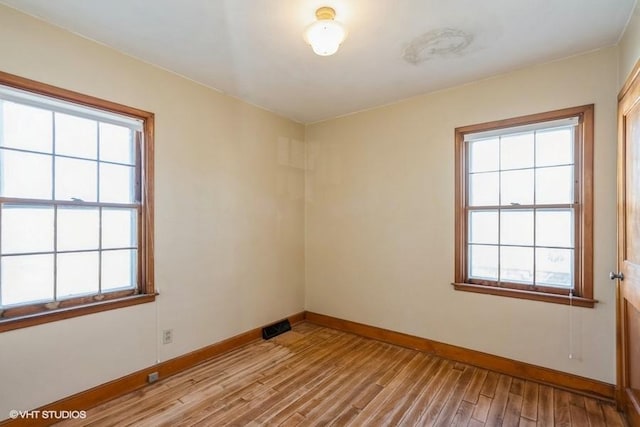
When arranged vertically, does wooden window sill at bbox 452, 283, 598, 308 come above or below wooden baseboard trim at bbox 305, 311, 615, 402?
above

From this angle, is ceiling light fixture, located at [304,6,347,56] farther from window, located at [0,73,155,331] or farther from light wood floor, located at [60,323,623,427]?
light wood floor, located at [60,323,623,427]

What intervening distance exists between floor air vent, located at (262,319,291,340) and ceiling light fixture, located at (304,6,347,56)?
2.88 metres

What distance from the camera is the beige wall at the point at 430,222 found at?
2.33m

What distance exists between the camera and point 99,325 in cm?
226

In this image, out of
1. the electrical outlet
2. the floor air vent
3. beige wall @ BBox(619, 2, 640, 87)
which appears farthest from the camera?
the floor air vent

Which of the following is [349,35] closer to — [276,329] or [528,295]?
[528,295]

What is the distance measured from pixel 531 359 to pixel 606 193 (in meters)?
1.43

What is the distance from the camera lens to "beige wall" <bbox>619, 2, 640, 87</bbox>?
1.85 metres

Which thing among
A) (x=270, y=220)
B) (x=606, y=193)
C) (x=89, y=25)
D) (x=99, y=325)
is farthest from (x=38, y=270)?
(x=606, y=193)

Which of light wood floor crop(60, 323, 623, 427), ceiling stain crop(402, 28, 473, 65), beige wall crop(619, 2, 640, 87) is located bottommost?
light wood floor crop(60, 323, 623, 427)

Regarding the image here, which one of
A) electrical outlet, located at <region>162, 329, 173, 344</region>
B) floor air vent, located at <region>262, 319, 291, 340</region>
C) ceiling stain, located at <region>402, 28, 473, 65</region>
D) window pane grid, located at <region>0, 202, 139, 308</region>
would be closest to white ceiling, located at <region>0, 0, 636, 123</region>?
ceiling stain, located at <region>402, 28, 473, 65</region>

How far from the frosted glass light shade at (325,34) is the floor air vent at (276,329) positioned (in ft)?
9.44

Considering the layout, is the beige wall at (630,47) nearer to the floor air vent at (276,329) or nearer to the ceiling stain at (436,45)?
the ceiling stain at (436,45)

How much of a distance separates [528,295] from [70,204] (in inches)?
141
